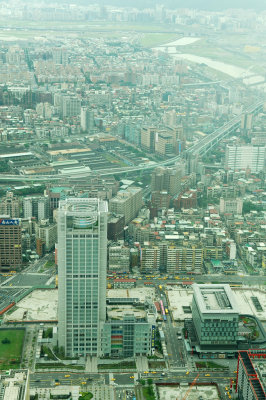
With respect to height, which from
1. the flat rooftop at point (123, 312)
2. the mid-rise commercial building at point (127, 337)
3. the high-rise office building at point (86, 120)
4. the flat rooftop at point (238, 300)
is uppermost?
the high-rise office building at point (86, 120)

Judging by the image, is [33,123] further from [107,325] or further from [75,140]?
[107,325]

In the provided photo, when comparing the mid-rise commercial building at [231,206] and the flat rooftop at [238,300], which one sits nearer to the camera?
the flat rooftop at [238,300]

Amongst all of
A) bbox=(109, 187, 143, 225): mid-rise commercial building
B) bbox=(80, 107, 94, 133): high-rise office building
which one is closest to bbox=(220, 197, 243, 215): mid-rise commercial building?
bbox=(109, 187, 143, 225): mid-rise commercial building

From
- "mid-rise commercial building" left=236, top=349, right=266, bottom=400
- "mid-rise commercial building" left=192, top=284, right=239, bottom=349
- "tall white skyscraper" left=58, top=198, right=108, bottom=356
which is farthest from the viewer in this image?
"mid-rise commercial building" left=192, top=284, right=239, bottom=349

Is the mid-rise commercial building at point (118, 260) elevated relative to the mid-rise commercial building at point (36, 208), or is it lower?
lower

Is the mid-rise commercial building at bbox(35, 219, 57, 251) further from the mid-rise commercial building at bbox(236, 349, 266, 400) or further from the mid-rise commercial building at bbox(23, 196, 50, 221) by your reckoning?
the mid-rise commercial building at bbox(236, 349, 266, 400)

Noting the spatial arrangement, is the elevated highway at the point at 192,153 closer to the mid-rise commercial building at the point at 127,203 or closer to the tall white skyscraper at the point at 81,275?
the mid-rise commercial building at the point at 127,203

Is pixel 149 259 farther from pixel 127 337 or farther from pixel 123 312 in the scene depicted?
pixel 127 337

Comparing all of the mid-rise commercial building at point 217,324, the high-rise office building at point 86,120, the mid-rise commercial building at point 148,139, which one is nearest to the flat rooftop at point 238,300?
the mid-rise commercial building at point 217,324

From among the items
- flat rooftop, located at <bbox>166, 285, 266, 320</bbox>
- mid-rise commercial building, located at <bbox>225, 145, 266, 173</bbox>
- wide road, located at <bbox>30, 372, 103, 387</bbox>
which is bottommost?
wide road, located at <bbox>30, 372, 103, 387</bbox>
